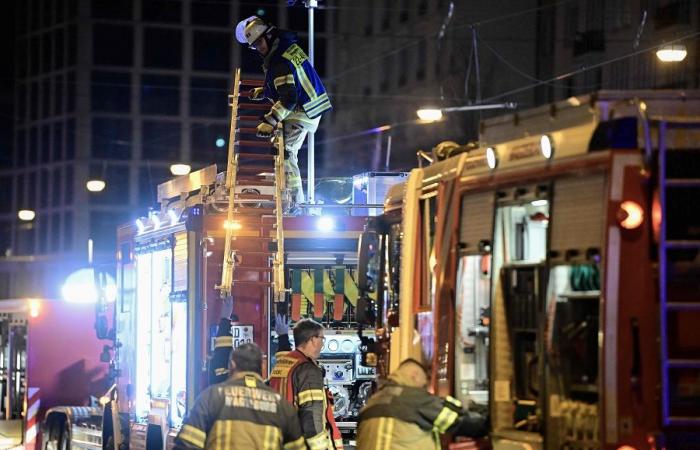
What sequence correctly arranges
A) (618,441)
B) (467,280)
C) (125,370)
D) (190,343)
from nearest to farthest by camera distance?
(618,441), (467,280), (190,343), (125,370)

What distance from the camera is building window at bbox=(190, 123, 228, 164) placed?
8212 centimetres

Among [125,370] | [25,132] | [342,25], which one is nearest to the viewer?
[125,370]

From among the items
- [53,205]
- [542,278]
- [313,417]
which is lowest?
[313,417]

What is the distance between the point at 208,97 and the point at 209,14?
5208mm

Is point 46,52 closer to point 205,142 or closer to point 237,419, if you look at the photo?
point 205,142

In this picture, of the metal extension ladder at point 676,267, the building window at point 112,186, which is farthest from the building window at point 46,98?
the metal extension ladder at point 676,267

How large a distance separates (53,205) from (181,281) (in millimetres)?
72939

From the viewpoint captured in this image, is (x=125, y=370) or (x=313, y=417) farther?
(x=125, y=370)

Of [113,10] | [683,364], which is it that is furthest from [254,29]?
[113,10]

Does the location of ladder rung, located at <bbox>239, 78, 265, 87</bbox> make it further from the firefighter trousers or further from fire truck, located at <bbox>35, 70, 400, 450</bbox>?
the firefighter trousers

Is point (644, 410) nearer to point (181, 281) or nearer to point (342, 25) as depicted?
point (181, 281)

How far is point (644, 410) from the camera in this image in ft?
23.0

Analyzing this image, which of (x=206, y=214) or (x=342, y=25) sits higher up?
(x=342, y=25)

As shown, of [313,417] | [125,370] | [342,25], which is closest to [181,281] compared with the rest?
[125,370]
